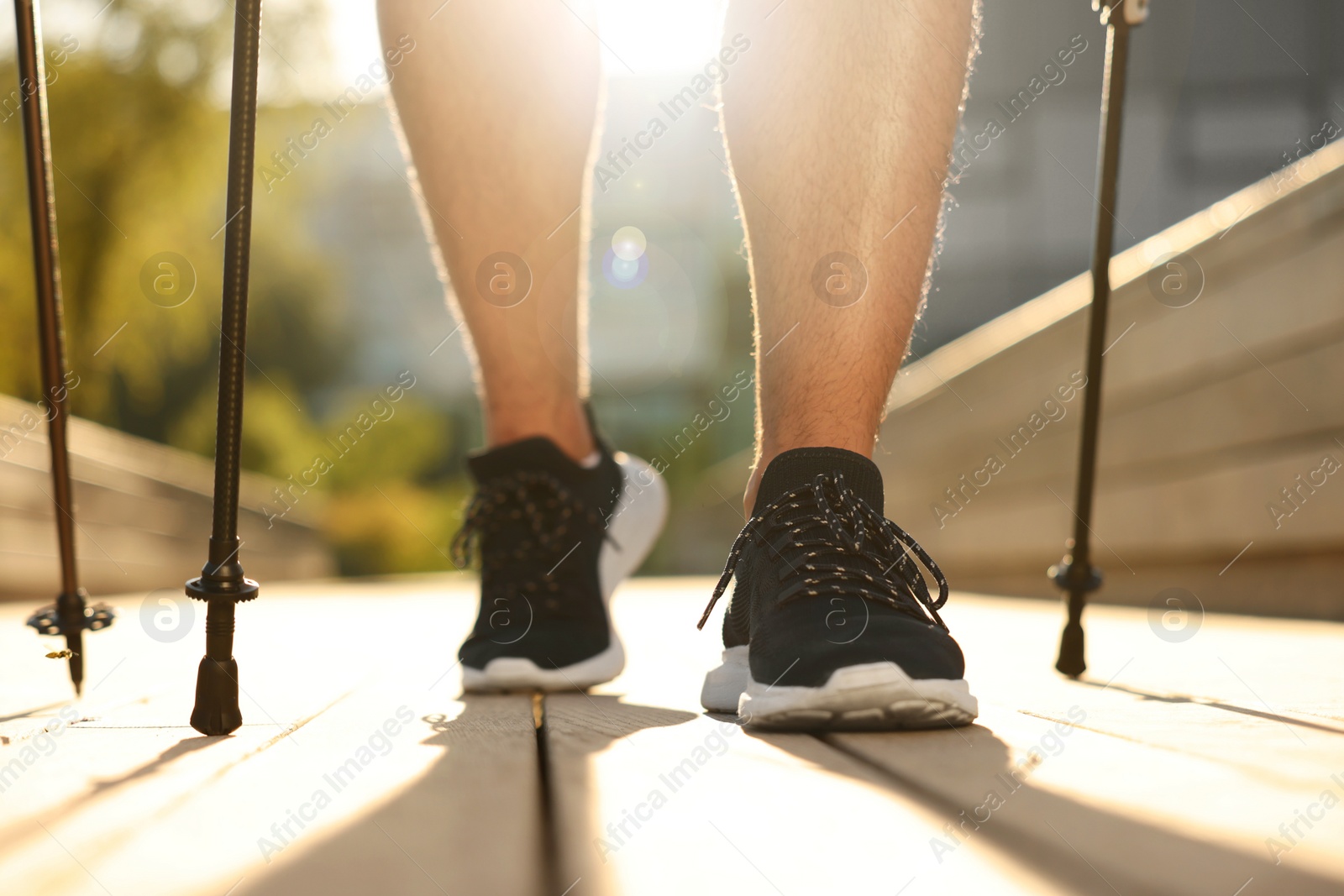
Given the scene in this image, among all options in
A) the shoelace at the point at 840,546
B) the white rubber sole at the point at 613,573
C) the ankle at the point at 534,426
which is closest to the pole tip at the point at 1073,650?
the shoelace at the point at 840,546

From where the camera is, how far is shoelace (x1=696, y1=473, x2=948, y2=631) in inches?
34.9

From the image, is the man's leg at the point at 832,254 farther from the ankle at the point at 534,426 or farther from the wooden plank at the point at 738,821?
the ankle at the point at 534,426

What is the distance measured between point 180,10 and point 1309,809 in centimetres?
922

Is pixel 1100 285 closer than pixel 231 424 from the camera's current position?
No

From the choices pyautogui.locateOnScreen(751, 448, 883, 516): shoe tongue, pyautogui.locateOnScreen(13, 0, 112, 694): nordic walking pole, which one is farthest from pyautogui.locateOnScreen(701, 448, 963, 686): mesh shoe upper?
pyautogui.locateOnScreen(13, 0, 112, 694): nordic walking pole

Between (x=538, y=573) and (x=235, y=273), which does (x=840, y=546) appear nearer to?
(x=538, y=573)

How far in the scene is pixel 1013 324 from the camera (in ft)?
14.3

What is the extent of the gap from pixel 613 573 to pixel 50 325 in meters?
0.77

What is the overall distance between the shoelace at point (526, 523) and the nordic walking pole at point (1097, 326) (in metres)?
0.64

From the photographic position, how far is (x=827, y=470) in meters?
0.95

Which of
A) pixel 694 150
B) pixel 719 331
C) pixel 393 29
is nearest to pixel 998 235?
pixel 719 331

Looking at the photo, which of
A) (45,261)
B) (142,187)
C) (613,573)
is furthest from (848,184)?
(142,187)

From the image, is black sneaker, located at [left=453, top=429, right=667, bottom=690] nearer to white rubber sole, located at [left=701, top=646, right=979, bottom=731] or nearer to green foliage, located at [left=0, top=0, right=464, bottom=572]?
white rubber sole, located at [left=701, top=646, right=979, bottom=731]

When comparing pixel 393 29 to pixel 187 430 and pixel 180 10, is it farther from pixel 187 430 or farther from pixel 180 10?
pixel 187 430
